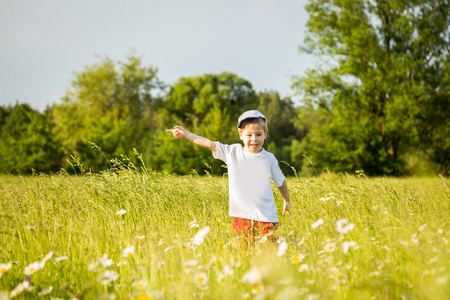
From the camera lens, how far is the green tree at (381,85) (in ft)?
59.5

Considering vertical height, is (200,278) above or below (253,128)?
below

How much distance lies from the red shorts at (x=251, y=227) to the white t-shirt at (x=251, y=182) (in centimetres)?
5

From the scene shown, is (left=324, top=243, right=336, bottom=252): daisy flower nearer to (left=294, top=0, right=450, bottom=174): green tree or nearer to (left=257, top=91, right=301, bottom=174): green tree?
(left=294, top=0, right=450, bottom=174): green tree

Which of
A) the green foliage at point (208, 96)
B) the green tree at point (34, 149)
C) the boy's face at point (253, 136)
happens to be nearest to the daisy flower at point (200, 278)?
the boy's face at point (253, 136)

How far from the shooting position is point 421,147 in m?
19.6

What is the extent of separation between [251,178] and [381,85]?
18203 millimetres

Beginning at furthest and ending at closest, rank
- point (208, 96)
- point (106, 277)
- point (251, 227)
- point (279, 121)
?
point (279, 121) < point (208, 96) < point (251, 227) < point (106, 277)

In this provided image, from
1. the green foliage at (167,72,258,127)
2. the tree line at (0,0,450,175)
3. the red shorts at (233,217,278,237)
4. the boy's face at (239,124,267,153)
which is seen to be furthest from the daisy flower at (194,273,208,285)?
the green foliage at (167,72,258,127)

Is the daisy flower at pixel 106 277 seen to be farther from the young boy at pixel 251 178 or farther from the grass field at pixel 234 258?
the young boy at pixel 251 178

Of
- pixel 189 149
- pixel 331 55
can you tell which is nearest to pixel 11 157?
pixel 189 149

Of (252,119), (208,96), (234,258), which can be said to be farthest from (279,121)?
(234,258)

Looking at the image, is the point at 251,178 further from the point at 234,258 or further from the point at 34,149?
the point at 34,149

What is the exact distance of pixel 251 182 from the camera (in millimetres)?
3273

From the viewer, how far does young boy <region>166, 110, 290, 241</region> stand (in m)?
3.19
